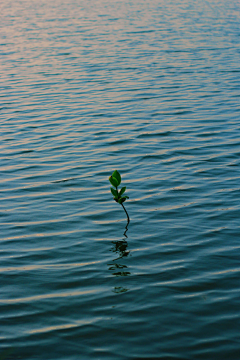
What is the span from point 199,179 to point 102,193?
169 cm

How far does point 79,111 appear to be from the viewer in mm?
12219

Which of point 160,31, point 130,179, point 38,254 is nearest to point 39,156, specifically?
point 130,179

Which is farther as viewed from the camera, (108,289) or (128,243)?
(128,243)

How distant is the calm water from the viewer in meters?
3.92

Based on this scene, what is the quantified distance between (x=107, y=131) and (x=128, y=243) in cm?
536

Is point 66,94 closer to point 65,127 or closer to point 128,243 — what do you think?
point 65,127

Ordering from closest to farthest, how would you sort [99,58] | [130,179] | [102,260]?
1. [102,260]
2. [130,179]
3. [99,58]

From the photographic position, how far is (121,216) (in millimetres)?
6203

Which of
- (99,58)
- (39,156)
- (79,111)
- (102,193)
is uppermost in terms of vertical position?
(99,58)

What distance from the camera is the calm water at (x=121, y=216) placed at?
3.92m

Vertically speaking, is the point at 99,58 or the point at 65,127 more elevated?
the point at 99,58

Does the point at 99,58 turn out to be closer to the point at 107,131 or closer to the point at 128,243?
the point at 107,131

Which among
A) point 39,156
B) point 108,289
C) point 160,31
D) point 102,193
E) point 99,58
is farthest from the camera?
point 160,31

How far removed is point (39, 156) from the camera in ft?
29.1
